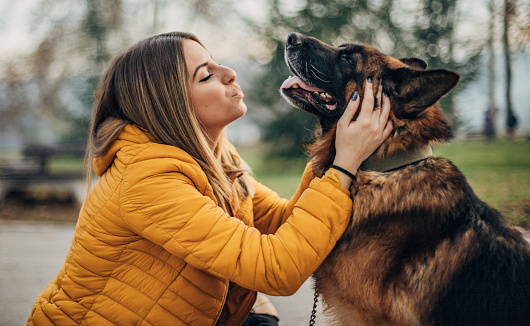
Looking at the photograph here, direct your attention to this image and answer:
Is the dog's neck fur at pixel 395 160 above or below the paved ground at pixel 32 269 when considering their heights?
above

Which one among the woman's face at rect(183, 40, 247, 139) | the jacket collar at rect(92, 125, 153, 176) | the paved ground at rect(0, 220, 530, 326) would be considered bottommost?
the paved ground at rect(0, 220, 530, 326)

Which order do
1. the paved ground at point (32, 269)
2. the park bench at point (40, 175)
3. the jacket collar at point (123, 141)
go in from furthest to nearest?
the park bench at point (40, 175) → the paved ground at point (32, 269) → the jacket collar at point (123, 141)

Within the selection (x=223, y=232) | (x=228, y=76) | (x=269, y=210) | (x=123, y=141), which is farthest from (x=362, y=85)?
(x=123, y=141)

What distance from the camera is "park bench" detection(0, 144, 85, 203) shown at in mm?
7613

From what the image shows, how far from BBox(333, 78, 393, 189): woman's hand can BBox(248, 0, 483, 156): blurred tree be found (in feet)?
27.4

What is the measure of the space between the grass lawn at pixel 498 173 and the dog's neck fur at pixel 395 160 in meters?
3.28

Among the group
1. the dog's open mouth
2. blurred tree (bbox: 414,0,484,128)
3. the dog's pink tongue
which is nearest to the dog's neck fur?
the dog's open mouth

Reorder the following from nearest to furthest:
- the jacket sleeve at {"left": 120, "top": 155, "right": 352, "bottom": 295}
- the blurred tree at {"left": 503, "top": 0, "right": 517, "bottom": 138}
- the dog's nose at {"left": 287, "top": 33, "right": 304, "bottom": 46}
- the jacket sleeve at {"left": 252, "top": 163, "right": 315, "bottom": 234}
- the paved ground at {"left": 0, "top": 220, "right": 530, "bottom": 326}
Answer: the jacket sleeve at {"left": 120, "top": 155, "right": 352, "bottom": 295} < the dog's nose at {"left": 287, "top": 33, "right": 304, "bottom": 46} < the jacket sleeve at {"left": 252, "top": 163, "right": 315, "bottom": 234} < the paved ground at {"left": 0, "top": 220, "right": 530, "bottom": 326} < the blurred tree at {"left": 503, "top": 0, "right": 517, "bottom": 138}

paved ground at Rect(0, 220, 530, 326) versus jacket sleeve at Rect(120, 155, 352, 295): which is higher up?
jacket sleeve at Rect(120, 155, 352, 295)

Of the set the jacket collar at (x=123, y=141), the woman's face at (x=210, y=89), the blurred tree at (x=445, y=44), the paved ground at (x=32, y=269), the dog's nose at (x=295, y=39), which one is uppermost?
the blurred tree at (x=445, y=44)

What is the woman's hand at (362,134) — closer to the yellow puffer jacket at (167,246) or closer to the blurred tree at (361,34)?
the yellow puffer jacket at (167,246)

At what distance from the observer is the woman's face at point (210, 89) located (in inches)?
72.1

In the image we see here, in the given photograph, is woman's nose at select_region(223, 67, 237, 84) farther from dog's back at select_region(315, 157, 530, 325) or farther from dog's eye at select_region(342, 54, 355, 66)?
dog's back at select_region(315, 157, 530, 325)

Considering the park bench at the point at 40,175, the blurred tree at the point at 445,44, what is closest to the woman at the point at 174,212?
the park bench at the point at 40,175
